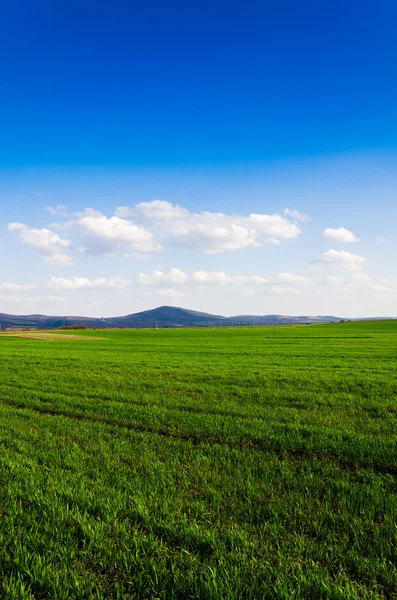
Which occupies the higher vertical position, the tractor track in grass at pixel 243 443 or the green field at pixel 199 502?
the green field at pixel 199 502

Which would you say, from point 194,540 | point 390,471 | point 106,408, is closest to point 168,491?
point 194,540

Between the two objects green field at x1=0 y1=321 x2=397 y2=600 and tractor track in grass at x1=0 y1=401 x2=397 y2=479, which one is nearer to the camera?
green field at x1=0 y1=321 x2=397 y2=600

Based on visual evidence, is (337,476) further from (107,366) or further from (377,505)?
(107,366)

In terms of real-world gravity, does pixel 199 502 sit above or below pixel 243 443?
above

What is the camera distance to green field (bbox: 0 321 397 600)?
4.23 m

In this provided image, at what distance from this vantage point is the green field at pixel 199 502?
4230mm

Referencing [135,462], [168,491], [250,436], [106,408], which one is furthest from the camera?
[106,408]

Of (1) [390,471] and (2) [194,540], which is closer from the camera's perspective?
(2) [194,540]

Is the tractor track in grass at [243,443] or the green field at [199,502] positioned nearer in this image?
the green field at [199,502]

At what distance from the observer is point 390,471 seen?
295 inches

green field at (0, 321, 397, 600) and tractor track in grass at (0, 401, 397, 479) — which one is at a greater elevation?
green field at (0, 321, 397, 600)

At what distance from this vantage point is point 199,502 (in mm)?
5934

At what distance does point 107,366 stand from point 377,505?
75.0 feet

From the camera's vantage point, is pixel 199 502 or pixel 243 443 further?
pixel 243 443
